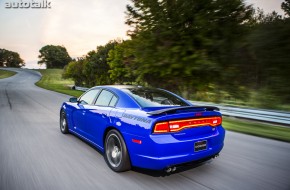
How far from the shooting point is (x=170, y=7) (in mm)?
12727

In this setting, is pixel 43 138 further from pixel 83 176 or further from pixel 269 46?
pixel 269 46

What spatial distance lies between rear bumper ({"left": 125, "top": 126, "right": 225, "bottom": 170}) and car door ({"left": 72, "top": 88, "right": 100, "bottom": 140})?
1.62 m

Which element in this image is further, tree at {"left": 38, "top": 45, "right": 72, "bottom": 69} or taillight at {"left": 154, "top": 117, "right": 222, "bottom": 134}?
tree at {"left": 38, "top": 45, "right": 72, "bottom": 69}

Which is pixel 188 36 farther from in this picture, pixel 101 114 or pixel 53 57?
pixel 53 57

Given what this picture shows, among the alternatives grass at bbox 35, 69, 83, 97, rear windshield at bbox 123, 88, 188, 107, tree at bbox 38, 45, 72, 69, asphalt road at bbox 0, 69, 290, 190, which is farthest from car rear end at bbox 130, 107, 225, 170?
tree at bbox 38, 45, 72, 69

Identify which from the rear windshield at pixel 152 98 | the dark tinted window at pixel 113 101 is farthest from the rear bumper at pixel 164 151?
the dark tinted window at pixel 113 101

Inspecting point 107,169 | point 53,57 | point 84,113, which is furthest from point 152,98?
point 53,57

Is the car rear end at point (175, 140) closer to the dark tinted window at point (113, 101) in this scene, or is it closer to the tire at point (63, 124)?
the dark tinted window at point (113, 101)

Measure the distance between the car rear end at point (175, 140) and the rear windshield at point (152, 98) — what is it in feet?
2.06

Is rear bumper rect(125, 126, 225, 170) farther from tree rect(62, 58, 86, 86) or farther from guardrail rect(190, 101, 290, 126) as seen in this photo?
tree rect(62, 58, 86, 86)

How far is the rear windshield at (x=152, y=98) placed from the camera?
4.29m

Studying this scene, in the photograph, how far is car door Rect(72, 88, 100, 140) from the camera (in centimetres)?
518

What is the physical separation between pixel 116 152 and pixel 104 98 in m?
1.21

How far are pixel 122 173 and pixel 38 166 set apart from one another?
1.52m
